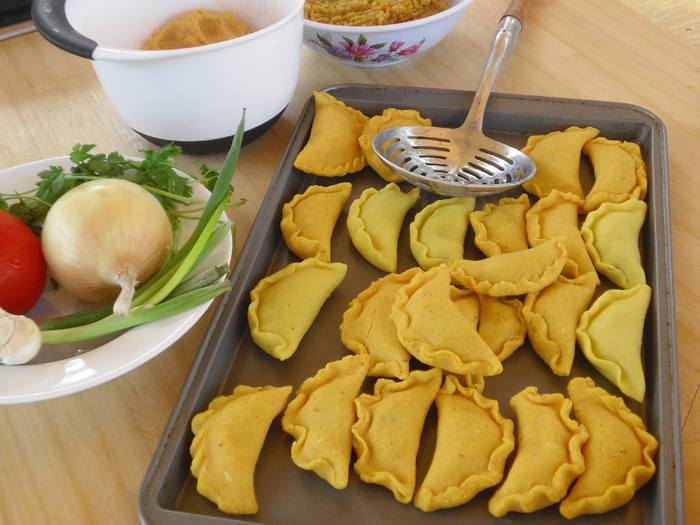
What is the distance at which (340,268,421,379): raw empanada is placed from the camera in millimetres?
1042

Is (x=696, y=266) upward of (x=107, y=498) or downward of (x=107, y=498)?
upward

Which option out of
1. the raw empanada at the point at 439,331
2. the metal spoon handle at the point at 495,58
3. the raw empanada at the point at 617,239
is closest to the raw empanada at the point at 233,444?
the raw empanada at the point at 439,331

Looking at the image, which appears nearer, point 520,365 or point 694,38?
point 520,365

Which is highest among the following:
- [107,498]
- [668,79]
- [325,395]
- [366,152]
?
[668,79]

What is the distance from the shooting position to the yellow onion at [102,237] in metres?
0.98

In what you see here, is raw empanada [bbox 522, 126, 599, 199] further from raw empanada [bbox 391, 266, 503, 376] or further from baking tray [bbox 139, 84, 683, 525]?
raw empanada [bbox 391, 266, 503, 376]

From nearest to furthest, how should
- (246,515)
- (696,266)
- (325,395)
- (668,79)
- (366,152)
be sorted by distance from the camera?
(246,515) → (325,395) → (696,266) → (366,152) → (668,79)

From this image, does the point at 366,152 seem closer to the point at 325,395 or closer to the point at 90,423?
the point at 325,395

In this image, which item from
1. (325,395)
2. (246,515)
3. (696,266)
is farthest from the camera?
(696,266)

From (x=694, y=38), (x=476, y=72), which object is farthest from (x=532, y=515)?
(x=694, y=38)

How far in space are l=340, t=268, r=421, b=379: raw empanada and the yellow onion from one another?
38 centimetres

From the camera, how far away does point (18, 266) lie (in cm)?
98

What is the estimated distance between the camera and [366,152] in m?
1.40

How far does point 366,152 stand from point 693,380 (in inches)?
32.4
